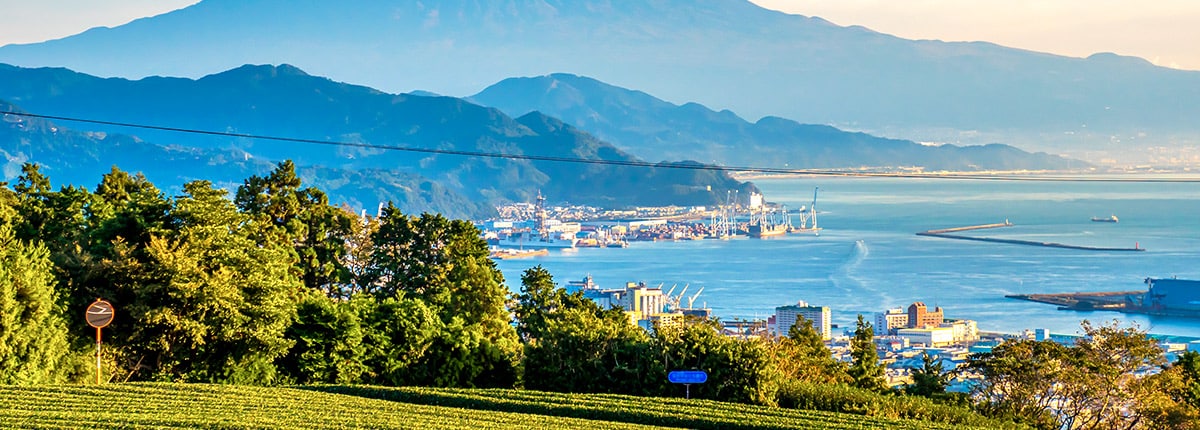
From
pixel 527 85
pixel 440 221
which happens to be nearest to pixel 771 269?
pixel 440 221

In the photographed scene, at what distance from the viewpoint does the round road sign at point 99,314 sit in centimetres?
1116

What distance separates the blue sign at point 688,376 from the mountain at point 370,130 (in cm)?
5751

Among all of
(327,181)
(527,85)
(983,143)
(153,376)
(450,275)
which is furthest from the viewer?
(527,85)

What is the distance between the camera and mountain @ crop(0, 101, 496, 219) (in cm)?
6938

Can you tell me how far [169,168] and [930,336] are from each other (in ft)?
200

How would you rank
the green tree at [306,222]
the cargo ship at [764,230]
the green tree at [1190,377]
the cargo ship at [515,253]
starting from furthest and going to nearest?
1. the cargo ship at [764,230]
2. the cargo ship at [515,253]
3. the green tree at [306,222]
4. the green tree at [1190,377]

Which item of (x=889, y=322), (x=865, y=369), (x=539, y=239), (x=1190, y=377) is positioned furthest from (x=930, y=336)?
(x=539, y=239)

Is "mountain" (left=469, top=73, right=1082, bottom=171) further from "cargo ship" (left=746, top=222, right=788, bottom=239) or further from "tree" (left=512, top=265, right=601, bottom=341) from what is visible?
"tree" (left=512, top=265, right=601, bottom=341)

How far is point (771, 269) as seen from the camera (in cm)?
4784

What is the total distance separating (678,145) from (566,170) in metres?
40.3

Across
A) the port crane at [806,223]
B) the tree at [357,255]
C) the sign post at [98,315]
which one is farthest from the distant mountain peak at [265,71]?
the sign post at [98,315]

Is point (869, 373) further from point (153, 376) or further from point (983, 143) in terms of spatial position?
point (983, 143)

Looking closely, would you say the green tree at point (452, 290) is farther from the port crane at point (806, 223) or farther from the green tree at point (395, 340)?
the port crane at point (806, 223)

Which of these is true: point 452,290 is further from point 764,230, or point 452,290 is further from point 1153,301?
point 764,230
